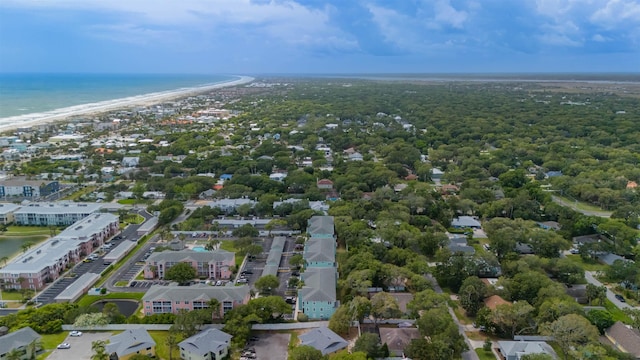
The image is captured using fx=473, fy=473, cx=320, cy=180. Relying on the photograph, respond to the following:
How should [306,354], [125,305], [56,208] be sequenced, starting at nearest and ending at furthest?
1. [306,354]
2. [125,305]
3. [56,208]

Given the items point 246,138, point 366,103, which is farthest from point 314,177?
point 366,103

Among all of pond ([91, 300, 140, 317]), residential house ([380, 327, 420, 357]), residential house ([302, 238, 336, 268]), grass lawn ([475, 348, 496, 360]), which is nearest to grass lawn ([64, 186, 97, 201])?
pond ([91, 300, 140, 317])

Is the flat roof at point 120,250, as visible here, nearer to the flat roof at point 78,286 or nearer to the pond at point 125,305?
the flat roof at point 78,286

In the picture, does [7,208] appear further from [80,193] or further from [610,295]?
[610,295]

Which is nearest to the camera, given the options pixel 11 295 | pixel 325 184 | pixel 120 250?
pixel 11 295

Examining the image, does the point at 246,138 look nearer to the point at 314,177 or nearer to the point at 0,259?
the point at 314,177

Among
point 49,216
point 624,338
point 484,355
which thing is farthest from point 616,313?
point 49,216
